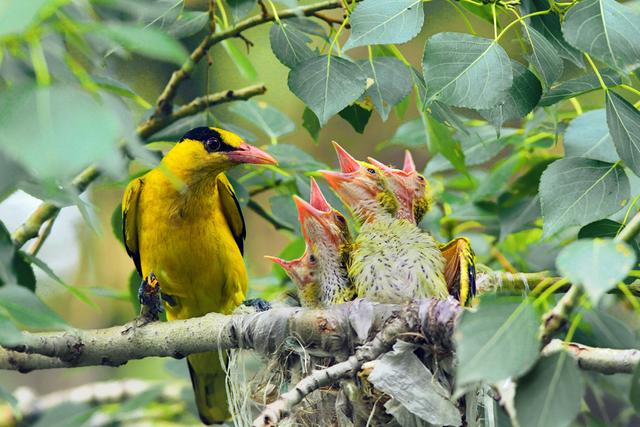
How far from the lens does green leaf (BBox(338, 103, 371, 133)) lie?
2.48m

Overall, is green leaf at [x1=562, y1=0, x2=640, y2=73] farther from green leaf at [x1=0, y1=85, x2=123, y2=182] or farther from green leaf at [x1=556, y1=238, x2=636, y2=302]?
green leaf at [x1=0, y1=85, x2=123, y2=182]

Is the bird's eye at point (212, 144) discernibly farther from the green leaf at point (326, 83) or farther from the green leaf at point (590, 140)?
the green leaf at point (590, 140)

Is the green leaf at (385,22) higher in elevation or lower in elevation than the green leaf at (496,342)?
higher

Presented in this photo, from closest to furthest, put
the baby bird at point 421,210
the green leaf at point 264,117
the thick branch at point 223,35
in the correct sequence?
the thick branch at point 223,35, the baby bird at point 421,210, the green leaf at point 264,117

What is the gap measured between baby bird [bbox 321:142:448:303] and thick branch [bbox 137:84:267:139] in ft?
1.20

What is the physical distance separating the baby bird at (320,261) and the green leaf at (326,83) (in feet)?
2.30

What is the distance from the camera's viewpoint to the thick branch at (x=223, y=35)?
2426 millimetres

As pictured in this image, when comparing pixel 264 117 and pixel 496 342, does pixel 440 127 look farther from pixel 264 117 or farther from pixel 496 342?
pixel 496 342

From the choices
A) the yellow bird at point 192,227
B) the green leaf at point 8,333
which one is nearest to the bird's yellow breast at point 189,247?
the yellow bird at point 192,227

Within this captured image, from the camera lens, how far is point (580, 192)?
1.99 m

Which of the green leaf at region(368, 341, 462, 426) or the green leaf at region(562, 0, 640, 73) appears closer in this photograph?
the green leaf at region(562, 0, 640, 73)

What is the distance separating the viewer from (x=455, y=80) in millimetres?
1890

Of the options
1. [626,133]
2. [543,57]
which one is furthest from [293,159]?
[626,133]

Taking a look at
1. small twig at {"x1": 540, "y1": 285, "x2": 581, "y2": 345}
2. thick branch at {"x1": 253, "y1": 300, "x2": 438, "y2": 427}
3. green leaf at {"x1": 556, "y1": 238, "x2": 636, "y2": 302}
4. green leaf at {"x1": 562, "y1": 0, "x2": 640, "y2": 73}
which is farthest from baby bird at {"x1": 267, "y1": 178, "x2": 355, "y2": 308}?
green leaf at {"x1": 556, "y1": 238, "x2": 636, "y2": 302}
